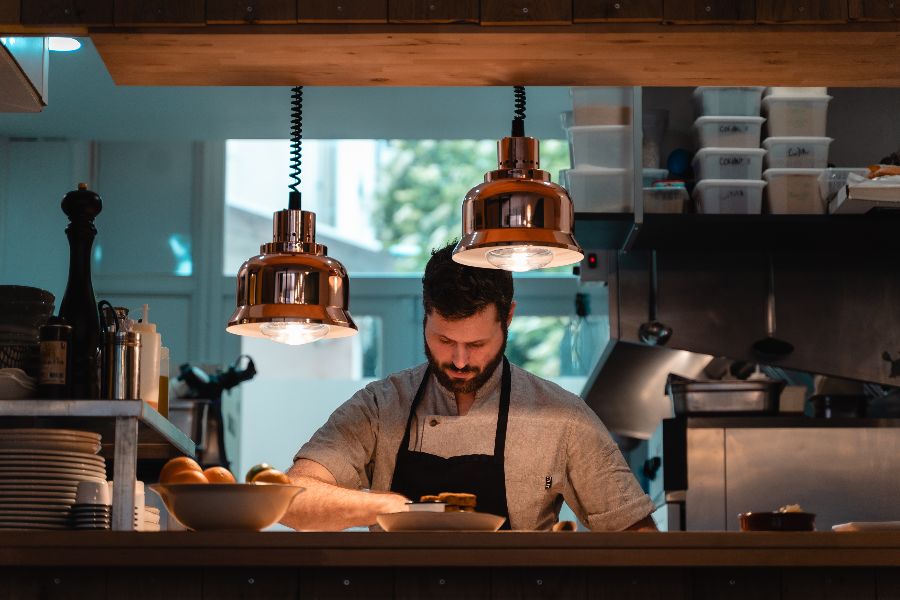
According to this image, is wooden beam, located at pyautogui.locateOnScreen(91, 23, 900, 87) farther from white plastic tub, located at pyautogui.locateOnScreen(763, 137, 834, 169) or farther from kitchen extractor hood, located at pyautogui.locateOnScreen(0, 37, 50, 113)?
white plastic tub, located at pyautogui.locateOnScreen(763, 137, 834, 169)

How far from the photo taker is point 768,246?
3947 millimetres

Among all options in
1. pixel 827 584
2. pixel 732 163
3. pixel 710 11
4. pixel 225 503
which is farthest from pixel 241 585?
pixel 732 163

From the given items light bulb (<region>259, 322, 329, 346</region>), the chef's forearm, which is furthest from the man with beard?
light bulb (<region>259, 322, 329, 346</region>)

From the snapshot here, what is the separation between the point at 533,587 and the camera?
1.62m

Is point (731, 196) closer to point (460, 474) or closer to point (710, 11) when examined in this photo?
point (460, 474)

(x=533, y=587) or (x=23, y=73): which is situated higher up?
(x=23, y=73)

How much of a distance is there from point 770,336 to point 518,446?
5.82 ft

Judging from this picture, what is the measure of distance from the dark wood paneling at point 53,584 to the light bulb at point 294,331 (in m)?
0.66

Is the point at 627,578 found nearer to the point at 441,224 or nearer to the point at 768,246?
the point at 768,246

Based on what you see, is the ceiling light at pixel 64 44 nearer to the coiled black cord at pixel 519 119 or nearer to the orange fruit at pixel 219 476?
the coiled black cord at pixel 519 119

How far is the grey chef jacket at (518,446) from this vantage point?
103 inches

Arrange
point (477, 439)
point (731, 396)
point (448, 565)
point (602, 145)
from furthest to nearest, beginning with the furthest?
1. point (602, 145)
2. point (731, 396)
3. point (477, 439)
4. point (448, 565)

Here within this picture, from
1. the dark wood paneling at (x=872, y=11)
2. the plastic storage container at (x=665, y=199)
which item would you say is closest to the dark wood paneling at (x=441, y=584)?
the dark wood paneling at (x=872, y=11)

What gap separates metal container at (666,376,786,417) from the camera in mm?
3568
